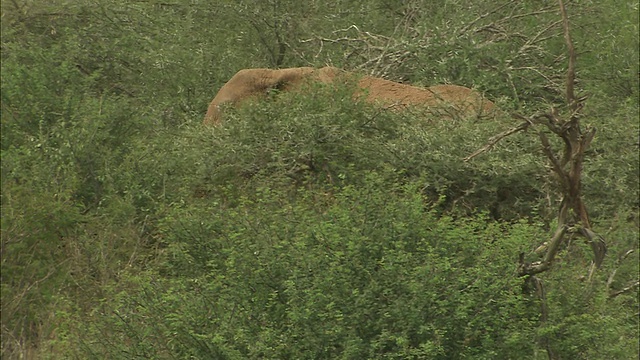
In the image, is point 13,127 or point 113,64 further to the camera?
point 113,64

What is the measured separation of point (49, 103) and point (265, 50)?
2759mm

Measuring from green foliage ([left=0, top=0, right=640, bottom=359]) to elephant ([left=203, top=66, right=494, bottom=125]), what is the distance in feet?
0.74

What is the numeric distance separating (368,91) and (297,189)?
1322mm

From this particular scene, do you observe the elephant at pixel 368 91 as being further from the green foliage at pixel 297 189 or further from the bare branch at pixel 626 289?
the bare branch at pixel 626 289

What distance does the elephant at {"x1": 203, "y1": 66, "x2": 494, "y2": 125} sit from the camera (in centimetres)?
861

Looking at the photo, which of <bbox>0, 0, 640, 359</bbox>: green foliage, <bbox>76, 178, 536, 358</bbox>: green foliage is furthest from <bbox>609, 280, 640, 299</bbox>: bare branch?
<bbox>76, 178, 536, 358</bbox>: green foliage

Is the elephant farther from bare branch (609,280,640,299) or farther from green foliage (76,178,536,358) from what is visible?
green foliage (76,178,536,358)

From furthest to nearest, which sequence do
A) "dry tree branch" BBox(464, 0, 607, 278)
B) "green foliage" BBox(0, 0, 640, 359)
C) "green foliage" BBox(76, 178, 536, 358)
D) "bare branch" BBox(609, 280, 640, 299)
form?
"bare branch" BBox(609, 280, 640, 299)
"dry tree branch" BBox(464, 0, 607, 278)
"green foliage" BBox(0, 0, 640, 359)
"green foliage" BBox(76, 178, 536, 358)

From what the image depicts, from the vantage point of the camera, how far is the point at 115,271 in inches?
292

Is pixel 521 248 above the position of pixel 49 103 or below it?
above

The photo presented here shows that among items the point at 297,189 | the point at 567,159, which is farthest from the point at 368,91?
the point at 567,159

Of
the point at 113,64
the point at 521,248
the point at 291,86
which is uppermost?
the point at 521,248

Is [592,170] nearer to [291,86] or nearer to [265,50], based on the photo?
[291,86]

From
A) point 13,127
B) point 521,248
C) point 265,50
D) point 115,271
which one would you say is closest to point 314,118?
point 115,271
